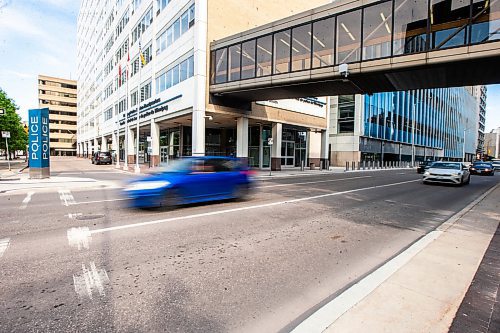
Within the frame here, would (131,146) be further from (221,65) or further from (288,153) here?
(221,65)

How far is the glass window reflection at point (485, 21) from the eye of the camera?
519 inches

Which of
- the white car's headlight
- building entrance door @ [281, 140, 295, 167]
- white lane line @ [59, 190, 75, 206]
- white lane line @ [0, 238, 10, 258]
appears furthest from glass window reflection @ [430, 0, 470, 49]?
building entrance door @ [281, 140, 295, 167]

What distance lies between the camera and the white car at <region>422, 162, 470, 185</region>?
16.1m

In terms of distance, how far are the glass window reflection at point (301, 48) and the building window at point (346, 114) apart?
29.3 meters

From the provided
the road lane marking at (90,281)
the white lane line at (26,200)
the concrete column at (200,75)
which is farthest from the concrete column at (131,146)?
the road lane marking at (90,281)

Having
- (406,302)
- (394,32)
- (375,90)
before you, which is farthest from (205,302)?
(375,90)

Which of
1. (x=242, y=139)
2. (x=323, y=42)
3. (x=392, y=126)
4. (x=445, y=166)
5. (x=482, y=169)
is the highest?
(x=323, y=42)

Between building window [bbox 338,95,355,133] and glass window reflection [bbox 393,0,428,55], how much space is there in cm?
3162

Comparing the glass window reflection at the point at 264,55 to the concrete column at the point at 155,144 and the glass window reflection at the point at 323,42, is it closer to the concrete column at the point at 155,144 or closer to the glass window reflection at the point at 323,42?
the glass window reflection at the point at 323,42

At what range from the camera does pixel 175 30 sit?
26.8 metres

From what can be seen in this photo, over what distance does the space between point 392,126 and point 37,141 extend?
53.4 m

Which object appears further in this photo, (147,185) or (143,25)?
(143,25)

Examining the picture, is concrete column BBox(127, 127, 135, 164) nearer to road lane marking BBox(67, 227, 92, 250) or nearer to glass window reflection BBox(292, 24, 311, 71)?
glass window reflection BBox(292, 24, 311, 71)

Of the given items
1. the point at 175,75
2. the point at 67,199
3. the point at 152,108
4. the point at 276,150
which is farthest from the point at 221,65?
the point at 67,199
